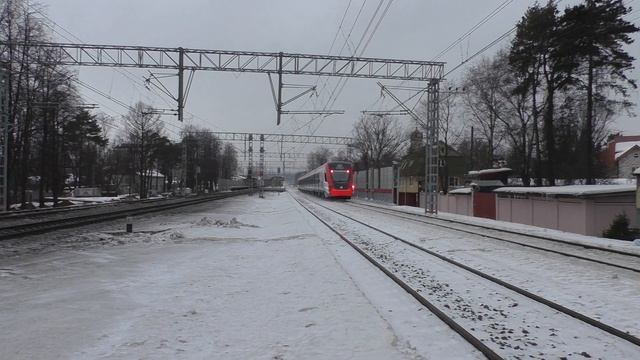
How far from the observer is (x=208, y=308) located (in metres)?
7.98

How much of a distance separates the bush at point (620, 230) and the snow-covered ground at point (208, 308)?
1362 cm

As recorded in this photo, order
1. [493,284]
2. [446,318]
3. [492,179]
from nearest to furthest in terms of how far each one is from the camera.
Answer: [446,318]
[493,284]
[492,179]

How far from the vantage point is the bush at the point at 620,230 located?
72.4ft

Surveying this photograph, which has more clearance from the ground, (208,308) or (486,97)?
(486,97)

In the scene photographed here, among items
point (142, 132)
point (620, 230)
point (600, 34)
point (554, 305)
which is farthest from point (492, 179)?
point (142, 132)

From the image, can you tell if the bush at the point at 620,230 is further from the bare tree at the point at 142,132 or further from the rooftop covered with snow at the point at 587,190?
the bare tree at the point at 142,132

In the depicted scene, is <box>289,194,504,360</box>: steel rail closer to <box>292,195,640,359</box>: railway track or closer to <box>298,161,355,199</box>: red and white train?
<box>292,195,640,359</box>: railway track

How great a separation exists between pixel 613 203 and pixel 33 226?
79.4 ft

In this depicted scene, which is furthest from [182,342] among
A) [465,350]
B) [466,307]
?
[466,307]

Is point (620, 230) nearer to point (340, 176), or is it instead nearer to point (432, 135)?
point (432, 135)

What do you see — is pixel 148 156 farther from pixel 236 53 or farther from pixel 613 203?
pixel 613 203

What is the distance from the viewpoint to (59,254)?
1400cm

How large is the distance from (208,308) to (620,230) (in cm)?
1986

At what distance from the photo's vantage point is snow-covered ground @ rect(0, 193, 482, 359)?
596 cm
